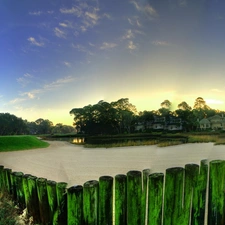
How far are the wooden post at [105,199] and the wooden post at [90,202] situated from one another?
0.19 ft

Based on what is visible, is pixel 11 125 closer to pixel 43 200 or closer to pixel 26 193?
pixel 26 193

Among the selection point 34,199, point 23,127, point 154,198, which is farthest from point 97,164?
point 23,127

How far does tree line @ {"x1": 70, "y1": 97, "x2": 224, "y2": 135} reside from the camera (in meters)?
27.2

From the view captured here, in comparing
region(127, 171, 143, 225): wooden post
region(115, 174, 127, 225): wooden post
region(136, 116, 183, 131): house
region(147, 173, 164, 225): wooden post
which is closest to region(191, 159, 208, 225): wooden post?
region(147, 173, 164, 225): wooden post

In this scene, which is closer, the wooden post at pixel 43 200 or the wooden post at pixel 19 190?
the wooden post at pixel 43 200

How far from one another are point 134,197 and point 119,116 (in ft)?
88.4

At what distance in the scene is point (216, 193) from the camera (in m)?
2.24

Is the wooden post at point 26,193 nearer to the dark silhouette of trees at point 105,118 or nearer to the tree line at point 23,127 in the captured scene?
the dark silhouette of trees at point 105,118

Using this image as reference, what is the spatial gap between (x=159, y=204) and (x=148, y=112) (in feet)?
99.2

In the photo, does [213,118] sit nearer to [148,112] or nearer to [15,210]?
[148,112]

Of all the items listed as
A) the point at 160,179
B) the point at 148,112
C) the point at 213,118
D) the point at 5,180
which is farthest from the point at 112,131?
the point at 213,118

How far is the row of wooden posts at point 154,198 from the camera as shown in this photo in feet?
7.10

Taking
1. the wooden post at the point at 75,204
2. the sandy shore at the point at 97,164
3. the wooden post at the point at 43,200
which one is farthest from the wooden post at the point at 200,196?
the sandy shore at the point at 97,164

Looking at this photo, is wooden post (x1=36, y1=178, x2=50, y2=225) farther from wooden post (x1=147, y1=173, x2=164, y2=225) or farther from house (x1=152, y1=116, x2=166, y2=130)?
house (x1=152, y1=116, x2=166, y2=130)
